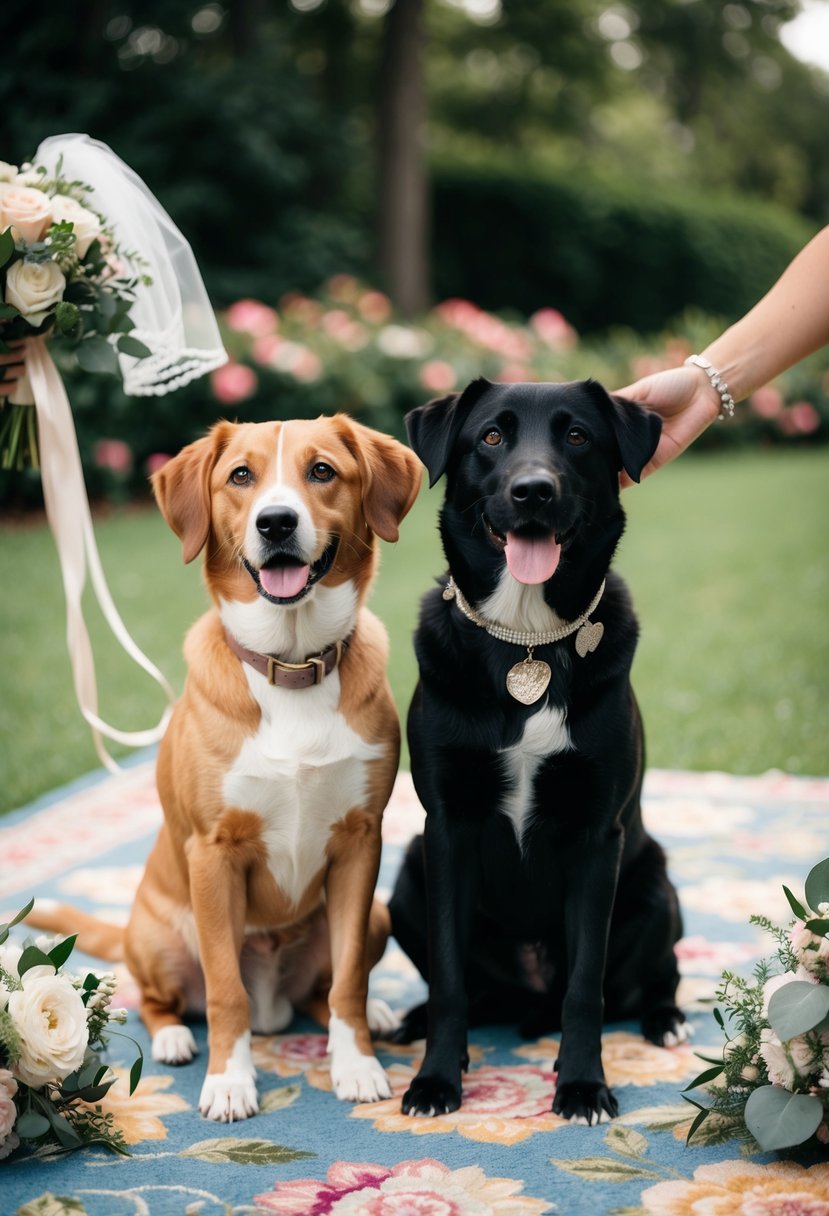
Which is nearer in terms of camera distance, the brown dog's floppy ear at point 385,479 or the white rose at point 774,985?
the white rose at point 774,985

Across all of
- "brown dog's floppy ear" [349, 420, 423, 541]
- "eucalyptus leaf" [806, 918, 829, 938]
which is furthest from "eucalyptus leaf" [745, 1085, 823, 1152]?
"brown dog's floppy ear" [349, 420, 423, 541]

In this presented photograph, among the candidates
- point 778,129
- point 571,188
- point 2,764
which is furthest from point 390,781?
point 778,129

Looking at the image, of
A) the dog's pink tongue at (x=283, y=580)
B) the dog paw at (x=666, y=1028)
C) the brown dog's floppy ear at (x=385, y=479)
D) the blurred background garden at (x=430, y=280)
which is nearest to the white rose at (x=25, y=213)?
the brown dog's floppy ear at (x=385, y=479)

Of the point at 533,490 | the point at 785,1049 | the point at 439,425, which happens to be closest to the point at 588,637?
the point at 533,490

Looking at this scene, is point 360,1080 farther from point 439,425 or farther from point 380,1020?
point 439,425

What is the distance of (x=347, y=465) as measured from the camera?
2.77 metres

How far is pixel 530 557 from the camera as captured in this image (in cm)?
244

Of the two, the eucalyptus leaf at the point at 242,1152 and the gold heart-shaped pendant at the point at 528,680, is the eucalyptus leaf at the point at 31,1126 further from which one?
the gold heart-shaped pendant at the point at 528,680

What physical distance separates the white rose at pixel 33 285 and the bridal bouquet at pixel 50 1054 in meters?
1.28

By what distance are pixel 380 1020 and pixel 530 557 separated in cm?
120

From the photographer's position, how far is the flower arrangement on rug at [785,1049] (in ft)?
6.97

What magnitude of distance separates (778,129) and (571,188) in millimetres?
14484

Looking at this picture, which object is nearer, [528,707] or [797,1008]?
[797,1008]

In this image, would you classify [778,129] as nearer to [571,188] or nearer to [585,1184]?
[571,188]
